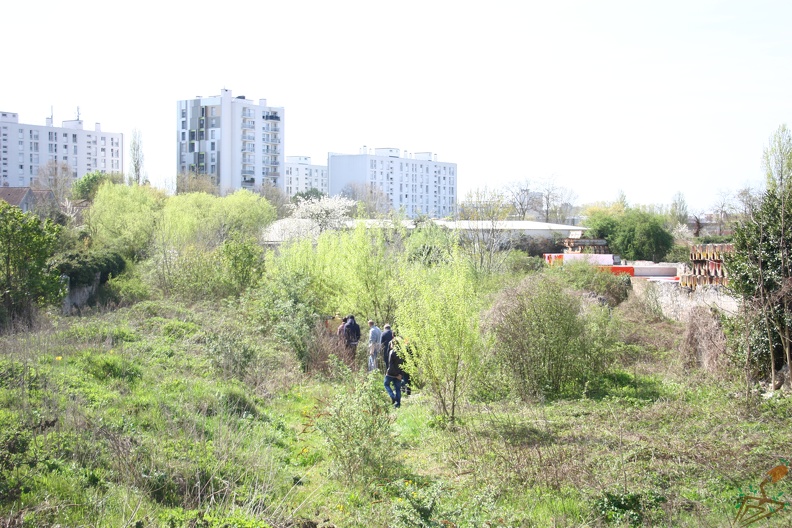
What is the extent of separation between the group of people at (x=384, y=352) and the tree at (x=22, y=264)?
817 centimetres

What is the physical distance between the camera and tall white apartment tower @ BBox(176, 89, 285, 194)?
98125 millimetres

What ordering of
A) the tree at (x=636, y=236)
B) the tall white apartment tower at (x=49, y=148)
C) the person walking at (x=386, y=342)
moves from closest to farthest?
the person walking at (x=386, y=342) → the tree at (x=636, y=236) → the tall white apartment tower at (x=49, y=148)

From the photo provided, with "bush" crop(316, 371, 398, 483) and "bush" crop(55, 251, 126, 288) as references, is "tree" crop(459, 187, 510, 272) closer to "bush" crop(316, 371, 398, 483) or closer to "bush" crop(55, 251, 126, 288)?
"bush" crop(55, 251, 126, 288)

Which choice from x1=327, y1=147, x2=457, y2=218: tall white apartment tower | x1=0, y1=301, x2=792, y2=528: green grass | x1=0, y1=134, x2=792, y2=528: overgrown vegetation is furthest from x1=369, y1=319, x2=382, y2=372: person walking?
x1=327, y1=147, x2=457, y2=218: tall white apartment tower

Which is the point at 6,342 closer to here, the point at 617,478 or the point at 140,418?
the point at 140,418

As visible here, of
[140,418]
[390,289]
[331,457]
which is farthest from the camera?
[390,289]

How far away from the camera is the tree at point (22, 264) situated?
18.4m

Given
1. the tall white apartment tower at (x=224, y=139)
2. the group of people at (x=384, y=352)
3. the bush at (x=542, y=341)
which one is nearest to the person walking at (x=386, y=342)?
the group of people at (x=384, y=352)

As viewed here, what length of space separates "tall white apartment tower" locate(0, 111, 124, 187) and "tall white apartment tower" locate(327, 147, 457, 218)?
39058mm

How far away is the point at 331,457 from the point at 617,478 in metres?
3.57

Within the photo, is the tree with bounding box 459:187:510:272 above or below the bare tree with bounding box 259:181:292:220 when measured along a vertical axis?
below

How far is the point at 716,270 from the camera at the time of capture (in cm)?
2545

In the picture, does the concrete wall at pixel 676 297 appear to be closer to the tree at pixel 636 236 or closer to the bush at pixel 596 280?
the bush at pixel 596 280

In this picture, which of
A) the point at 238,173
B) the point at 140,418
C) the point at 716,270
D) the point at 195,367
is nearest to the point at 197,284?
the point at 195,367
